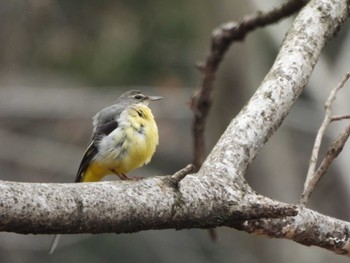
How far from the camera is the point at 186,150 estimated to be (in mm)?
16422

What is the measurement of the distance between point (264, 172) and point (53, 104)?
4389 mm

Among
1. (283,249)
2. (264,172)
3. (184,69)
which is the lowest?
(283,249)

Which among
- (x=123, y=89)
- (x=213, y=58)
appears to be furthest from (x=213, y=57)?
(x=123, y=89)

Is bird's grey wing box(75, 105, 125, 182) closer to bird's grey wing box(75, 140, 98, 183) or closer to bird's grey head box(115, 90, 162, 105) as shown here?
bird's grey wing box(75, 140, 98, 183)

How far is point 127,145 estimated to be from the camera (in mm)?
6414

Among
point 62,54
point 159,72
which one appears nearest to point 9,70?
point 62,54

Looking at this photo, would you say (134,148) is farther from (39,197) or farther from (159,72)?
(159,72)

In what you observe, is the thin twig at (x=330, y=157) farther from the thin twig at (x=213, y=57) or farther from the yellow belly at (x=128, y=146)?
the yellow belly at (x=128, y=146)

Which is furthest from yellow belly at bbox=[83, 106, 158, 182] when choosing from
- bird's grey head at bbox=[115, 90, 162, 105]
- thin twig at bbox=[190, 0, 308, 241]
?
bird's grey head at bbox=[115, 90, 162, 105]

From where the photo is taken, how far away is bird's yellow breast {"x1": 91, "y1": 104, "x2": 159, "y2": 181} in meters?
6.38

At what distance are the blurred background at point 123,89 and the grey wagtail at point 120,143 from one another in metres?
7.17

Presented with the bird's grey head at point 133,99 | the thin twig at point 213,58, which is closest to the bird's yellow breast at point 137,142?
the thin twig at point 213,58

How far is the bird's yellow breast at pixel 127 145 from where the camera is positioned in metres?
6.38

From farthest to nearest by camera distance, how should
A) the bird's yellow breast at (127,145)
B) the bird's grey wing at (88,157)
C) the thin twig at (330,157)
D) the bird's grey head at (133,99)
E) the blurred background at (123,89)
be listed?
the blurred background at (123,89) < the bird's grey head at (133,99) < the bird's grey wing at (88,157) < the bird's yellow breast at (127,145) < the thin twig at (330,157)
